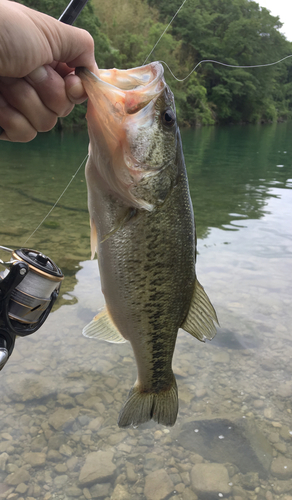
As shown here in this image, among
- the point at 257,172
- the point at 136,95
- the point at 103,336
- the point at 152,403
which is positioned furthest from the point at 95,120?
the point at 257,172

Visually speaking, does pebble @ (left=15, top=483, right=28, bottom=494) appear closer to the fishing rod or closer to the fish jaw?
the fishing rod

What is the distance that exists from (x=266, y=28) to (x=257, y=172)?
1999 inches

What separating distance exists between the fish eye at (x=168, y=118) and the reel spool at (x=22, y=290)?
0.93 metres

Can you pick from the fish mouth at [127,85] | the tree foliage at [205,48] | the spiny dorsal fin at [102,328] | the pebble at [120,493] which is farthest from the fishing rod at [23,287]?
the tree foliage at [205,48]

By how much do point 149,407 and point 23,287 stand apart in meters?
0.95

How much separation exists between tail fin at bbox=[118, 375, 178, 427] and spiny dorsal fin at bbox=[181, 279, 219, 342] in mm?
441

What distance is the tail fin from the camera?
2.11 m

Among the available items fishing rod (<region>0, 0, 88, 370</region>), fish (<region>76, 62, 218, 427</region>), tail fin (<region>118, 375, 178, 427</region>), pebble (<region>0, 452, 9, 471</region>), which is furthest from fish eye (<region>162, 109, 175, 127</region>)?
pebble (<region>0, 452, 9, 471</region>)

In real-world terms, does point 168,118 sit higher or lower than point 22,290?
higher

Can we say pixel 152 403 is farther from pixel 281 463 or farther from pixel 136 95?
pixel 136 95

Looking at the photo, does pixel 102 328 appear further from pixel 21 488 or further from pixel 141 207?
pixel 21 488

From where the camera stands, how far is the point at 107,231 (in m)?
1.68

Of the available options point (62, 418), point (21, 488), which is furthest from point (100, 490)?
point (62, 418)

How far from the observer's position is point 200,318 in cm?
197
